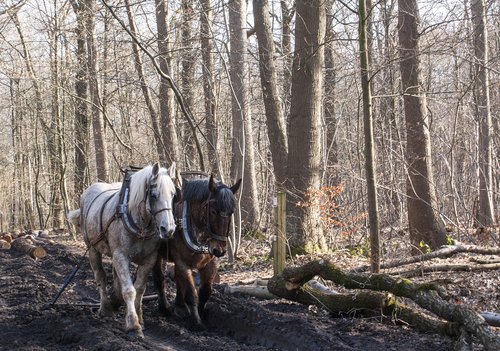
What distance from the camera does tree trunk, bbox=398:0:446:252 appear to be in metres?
11.4

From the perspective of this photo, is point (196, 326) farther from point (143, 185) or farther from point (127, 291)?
point (143, 185)

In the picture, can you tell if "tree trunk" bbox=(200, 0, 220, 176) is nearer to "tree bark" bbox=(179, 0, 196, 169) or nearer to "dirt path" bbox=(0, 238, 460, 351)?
"tree bark" bbox=(179, 0, 196, 169)

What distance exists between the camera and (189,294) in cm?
702

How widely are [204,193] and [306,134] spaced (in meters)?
4.59

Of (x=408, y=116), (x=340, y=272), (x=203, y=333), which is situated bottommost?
(x=203, y=333)

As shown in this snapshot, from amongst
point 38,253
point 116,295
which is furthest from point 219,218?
point 38,253

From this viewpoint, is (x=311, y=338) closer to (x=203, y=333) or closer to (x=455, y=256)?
(x=203, y=333)

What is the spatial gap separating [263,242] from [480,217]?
17.5ft

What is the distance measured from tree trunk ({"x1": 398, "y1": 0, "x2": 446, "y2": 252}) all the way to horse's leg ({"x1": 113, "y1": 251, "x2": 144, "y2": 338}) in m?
6.23

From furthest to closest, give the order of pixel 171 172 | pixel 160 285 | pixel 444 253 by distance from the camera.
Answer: pixel 444 253 → pixel 160 285 → pixel 171 172

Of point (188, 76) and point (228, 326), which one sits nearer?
point (228, 326)

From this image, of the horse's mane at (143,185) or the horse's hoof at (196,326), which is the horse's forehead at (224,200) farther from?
the horse's hoof at (196,326)

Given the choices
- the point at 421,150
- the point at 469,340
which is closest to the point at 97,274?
the point at 469,340

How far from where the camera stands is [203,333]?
22.2ft
